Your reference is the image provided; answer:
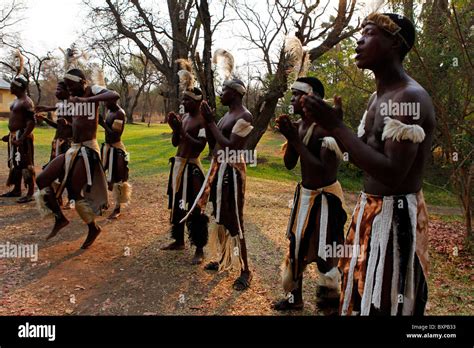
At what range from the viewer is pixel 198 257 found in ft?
15.4

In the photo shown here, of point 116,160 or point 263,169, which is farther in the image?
point 263,169

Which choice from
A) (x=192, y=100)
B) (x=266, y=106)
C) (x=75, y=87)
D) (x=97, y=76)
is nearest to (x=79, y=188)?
(x=75, y=87)

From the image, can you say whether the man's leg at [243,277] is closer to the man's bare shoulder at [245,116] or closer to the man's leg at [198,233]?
the man's leg at [198,233]

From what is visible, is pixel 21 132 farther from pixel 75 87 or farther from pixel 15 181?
pixel 75 87

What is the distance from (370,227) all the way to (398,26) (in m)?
1.08

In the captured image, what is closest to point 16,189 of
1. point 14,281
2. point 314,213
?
point 14,281

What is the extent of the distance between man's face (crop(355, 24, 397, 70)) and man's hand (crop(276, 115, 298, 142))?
0.92m

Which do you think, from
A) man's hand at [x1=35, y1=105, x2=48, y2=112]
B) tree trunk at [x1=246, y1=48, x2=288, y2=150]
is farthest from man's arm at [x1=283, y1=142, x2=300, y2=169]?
tree trunk at [x1=246, y1=48, x2=288, y2=150]

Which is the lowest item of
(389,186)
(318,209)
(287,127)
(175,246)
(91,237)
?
(175,246)

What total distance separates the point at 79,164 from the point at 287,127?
9.69 ft

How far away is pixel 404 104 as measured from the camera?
1.89 metres

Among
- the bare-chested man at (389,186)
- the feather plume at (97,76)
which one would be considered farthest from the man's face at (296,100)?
the feather plume at (97,76)

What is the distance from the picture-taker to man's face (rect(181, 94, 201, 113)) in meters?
4.65
